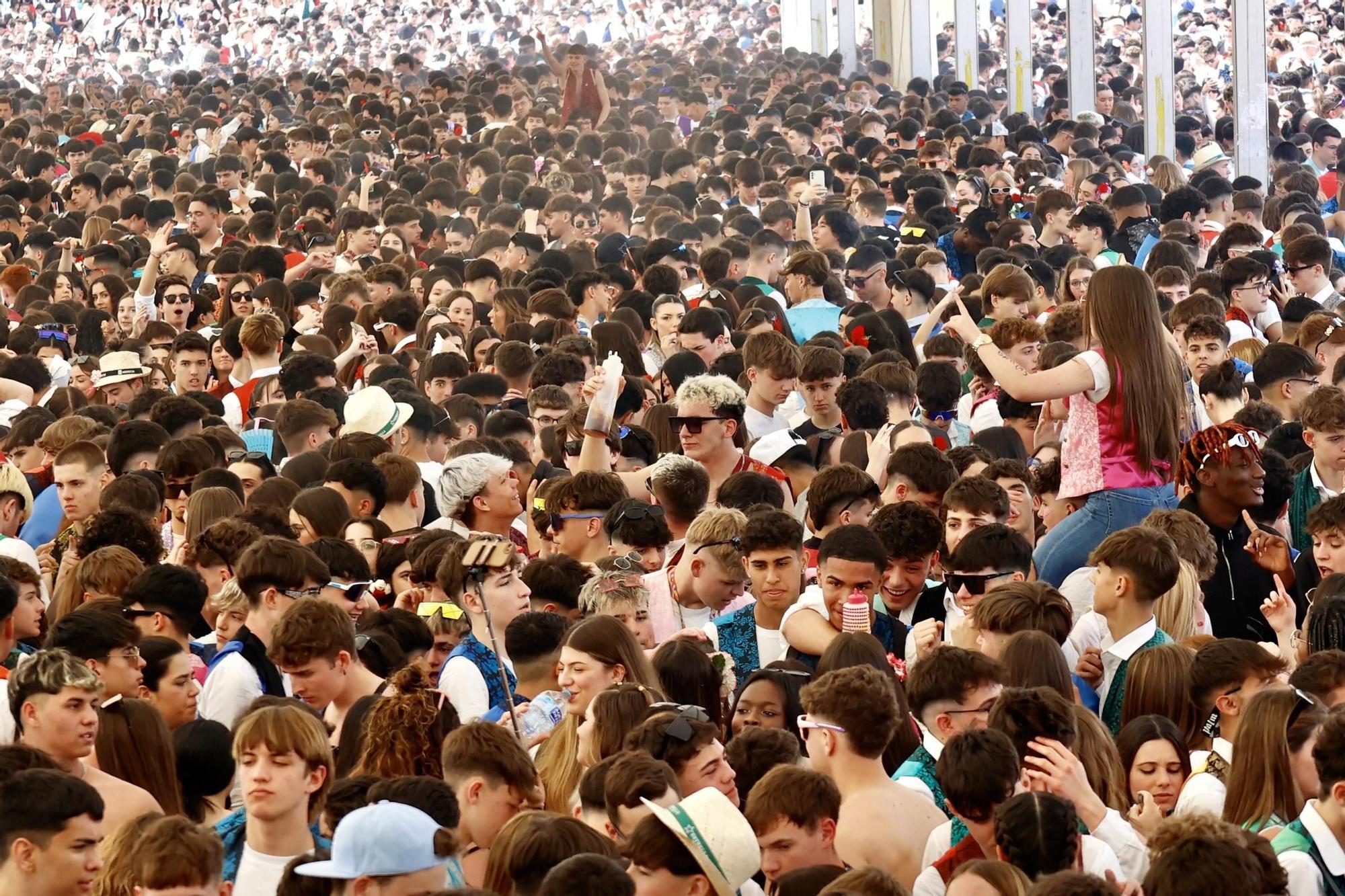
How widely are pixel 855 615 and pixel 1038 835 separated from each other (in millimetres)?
2006

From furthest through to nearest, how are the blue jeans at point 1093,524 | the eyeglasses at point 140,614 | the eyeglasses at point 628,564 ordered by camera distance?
the blue jeans at point 1093,524
the eyeglasses at point 628,564
the eyeglasses at point 140,614

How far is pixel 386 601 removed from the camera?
728 cm

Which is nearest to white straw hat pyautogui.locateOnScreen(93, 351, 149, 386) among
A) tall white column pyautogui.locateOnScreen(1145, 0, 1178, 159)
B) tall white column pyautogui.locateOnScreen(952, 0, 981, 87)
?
tall white column pyautogui.locateOnScreen(1145, 0, 1178, 159)

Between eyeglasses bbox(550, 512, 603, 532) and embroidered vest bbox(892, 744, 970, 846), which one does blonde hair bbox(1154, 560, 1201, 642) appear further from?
eyeglasses bbox(550, 512, 603, 532)

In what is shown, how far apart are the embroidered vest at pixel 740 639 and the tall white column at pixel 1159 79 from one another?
50.2 feet

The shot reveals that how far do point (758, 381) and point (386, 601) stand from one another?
7.61 ft

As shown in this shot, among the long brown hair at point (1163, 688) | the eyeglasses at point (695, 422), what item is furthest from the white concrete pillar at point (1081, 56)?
the long brown hair at point (1163, 688)

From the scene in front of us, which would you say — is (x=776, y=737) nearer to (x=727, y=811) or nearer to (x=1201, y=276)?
(x=727, y=811)

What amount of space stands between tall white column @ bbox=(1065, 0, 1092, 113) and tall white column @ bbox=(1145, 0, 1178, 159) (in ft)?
9.09

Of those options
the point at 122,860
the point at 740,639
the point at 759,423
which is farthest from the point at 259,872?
the point at 759,423

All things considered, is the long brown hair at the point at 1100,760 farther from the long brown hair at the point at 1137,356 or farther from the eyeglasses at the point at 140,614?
the eyeglasses at the point at 140,614

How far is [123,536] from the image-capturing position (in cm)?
743

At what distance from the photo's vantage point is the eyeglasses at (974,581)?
6605mm

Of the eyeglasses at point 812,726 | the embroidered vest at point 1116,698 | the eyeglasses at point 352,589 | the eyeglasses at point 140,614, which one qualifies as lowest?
the embroidered vest at point 1116,698
